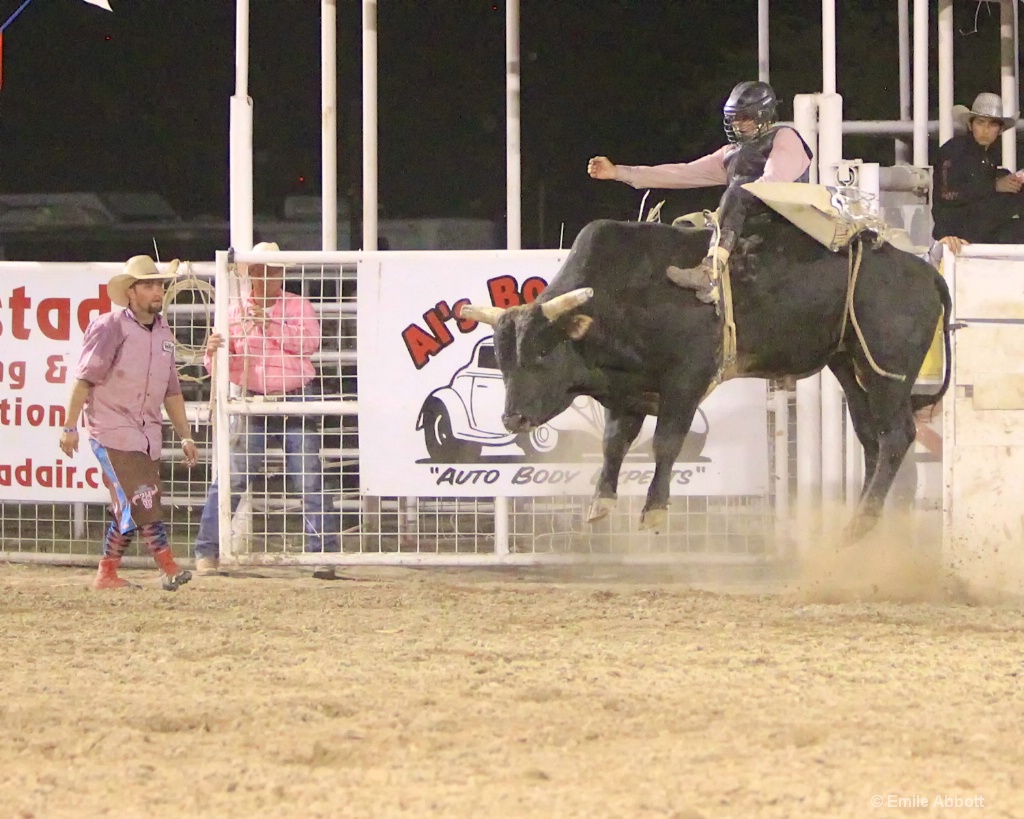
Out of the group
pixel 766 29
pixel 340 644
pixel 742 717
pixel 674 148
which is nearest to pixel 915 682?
pixel 742 717

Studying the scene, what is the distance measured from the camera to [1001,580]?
6.38m

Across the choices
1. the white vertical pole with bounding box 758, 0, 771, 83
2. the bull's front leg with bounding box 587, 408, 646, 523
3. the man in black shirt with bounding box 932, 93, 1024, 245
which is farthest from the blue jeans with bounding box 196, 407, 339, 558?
the white vertical pole with bounding box 758, 0, 771, 83

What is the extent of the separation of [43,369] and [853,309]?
156 inches

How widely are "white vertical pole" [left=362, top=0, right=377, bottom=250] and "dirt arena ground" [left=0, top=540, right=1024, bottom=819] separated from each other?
2.51 m

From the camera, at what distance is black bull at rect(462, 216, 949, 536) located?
584 cm

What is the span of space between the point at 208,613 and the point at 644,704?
2.35 metres

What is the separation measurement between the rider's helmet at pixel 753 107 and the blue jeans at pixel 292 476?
2458 millimetres

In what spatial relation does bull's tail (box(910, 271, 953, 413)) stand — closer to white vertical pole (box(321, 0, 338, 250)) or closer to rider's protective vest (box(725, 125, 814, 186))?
rider's protective vest (box(725, 125, 814, 186))

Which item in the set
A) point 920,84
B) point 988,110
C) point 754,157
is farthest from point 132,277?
point 988,110

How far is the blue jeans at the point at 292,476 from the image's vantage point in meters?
7.20

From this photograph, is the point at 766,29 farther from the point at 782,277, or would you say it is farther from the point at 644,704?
the point at 644,704

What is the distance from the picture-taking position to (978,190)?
725cm

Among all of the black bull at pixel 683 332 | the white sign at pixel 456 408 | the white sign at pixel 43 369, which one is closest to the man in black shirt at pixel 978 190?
the black bull at pixel 683 332

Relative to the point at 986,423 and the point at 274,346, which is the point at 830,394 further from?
the point at 274,346
